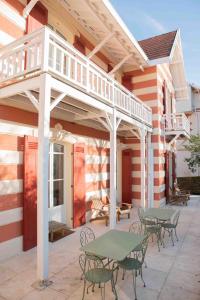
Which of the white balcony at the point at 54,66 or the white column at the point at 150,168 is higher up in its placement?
the white balcony at the point at 54,66

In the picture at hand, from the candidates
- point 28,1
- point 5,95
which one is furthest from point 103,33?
point 5,95

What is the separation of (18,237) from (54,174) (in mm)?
2146

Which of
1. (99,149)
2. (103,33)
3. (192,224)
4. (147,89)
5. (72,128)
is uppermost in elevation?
(103,33)

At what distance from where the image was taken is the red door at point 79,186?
7.46 meters

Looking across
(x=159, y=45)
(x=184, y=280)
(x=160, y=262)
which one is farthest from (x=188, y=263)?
(x=159, y=45)

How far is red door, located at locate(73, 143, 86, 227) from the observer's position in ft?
24.5

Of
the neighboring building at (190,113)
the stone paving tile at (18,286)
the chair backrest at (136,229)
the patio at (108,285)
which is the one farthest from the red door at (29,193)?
the neighboring building at (190,113)

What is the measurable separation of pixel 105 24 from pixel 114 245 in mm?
7010

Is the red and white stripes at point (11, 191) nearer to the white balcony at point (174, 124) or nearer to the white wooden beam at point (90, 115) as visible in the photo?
the white wooden beam at point (90, 115)

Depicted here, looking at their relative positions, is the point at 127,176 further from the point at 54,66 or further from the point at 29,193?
the point at 54,66

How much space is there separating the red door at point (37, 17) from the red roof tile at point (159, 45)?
6.49 metres

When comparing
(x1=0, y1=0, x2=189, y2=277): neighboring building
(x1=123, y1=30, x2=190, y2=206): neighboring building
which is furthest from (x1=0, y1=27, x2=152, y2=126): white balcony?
(x1=123, y1=30, x2=190, y2=206): neighboring building

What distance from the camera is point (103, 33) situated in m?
8.49

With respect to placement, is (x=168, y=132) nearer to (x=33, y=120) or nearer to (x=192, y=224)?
(x=192, y=224)
